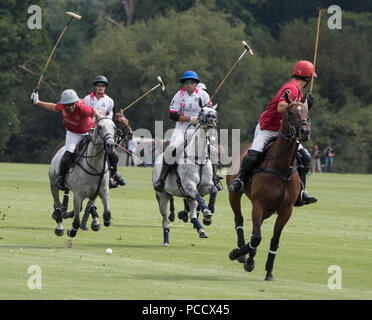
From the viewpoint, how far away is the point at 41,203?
2350cm

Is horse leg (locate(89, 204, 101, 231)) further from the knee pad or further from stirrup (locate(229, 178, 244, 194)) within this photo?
the knee pad

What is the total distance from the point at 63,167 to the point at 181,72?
49.9 m

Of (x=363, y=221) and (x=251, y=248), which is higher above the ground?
(x=251, y=248)

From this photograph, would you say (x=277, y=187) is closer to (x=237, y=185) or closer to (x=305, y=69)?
(x=237, y=185)

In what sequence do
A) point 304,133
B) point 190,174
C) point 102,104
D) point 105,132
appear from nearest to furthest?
point 304,133
point 105,132
point 190,174
point 102,104

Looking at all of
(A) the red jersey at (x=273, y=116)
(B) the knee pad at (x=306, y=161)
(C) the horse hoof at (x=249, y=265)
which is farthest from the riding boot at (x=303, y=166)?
(C) the horse hoof at (x=249, y=265)

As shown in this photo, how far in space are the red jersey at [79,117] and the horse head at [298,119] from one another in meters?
5.27

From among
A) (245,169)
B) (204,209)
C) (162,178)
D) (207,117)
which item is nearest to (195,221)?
(204,209)

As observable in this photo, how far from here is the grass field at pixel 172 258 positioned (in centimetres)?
1045

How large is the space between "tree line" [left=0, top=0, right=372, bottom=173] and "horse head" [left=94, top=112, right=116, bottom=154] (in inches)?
1835

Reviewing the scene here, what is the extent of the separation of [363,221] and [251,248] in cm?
978

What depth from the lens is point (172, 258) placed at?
44.8 ft
